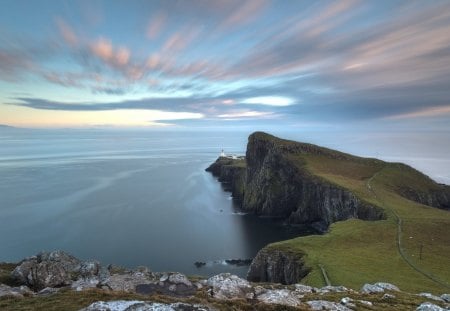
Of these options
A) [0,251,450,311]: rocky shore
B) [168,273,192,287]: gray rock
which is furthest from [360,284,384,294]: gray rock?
[168,273,192,287]: gray rock

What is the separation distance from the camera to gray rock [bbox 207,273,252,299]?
91.2 feet

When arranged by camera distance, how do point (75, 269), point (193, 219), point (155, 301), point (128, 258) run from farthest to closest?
point (193, 219) < point (128, 258) < point (75, 269) < point (155, 301)

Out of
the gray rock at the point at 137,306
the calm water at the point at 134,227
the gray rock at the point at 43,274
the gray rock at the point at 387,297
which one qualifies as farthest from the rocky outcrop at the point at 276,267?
the gray rock at the point at 137,306

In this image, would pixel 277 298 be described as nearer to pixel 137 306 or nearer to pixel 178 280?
pixel 178 280

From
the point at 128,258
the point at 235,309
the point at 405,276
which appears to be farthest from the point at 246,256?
the point at 235,309

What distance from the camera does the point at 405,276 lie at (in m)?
52.2

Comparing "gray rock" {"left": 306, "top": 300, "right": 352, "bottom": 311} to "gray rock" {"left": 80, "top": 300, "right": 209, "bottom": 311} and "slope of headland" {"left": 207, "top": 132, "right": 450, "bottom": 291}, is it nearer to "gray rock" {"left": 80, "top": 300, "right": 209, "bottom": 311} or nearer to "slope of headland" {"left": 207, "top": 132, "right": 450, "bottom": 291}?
"gray rock" {"left": 80, "top": 300, "right": 209, "bottom": 311}

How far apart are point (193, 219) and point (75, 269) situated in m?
90.8

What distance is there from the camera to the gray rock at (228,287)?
91.2 feet

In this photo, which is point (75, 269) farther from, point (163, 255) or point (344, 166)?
point (344, 166)

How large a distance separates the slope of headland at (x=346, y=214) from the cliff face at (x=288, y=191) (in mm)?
292

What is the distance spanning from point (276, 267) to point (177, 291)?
131ft

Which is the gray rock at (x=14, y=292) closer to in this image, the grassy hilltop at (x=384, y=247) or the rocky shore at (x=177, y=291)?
the rocky shore at (x=177, y=291)

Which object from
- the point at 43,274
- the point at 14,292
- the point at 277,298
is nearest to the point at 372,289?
the point at 277,298
